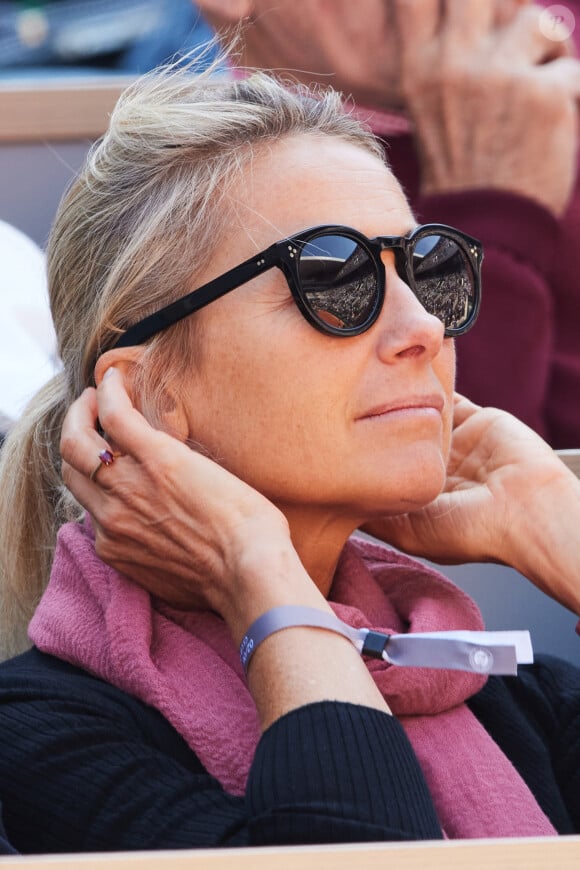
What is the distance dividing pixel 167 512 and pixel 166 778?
0.33 meters

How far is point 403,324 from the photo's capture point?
5.11 feet

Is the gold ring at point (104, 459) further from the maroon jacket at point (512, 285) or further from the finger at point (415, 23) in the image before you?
the finger at point (415, 23)

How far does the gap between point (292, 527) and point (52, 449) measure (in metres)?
0.42

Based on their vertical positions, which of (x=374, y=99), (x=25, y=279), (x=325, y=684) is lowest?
(x=325, y=684)

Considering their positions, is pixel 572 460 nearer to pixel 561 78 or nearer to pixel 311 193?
pixel 311 193

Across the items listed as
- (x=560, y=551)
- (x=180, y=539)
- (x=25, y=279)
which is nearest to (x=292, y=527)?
(x=180, y=539)

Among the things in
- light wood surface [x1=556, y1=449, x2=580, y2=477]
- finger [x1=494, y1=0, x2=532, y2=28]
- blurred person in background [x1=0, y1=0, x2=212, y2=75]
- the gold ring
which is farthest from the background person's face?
blurred person in background [x1=0, y1=0, x2=212, y2=75]

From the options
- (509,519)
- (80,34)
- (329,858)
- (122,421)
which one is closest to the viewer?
(329,858)

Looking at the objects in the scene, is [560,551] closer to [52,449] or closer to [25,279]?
[52,449]

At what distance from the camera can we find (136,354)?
165 cm

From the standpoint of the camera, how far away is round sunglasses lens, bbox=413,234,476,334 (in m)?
1.63

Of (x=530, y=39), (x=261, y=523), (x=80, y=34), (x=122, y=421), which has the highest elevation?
(x=80, y=34)

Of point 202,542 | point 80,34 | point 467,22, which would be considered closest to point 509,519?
point 202,542

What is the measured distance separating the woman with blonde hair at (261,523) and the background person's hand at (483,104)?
922 millimetres
